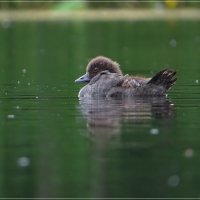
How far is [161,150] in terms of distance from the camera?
41.2 ft

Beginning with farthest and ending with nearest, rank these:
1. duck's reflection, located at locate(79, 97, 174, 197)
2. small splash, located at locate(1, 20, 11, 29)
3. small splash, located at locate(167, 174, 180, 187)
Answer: small splash, located at locate(1, 20, 11, 29)
duck's reflection, located at locate(79, 97, 174, 197)
small splash, located at locate(167, 174, 180, 187)

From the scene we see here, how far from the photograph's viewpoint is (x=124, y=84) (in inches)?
702

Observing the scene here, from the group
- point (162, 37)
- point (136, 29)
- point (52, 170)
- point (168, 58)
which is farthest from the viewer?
point (136, 29)

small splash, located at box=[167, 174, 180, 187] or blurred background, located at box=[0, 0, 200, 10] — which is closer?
small splash, located at box=[167, 174, 180, 187]

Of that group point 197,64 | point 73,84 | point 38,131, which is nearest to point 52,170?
point 38,131

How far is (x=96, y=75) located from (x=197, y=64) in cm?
801

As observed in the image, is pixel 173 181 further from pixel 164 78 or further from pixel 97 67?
pixel 97 67

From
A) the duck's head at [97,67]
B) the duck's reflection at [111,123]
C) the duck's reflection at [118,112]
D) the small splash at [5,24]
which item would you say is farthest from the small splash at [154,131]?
the small splash at [5,24]

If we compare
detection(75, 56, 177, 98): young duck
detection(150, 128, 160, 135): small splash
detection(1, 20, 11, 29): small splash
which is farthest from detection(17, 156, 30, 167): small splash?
detection(1, 20, 11, 29): small splash

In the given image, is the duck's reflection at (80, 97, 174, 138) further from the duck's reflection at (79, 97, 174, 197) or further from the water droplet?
the water droplet

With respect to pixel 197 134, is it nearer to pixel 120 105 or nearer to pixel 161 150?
pixel 161 150

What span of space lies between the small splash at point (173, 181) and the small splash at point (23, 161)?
1.68 meters

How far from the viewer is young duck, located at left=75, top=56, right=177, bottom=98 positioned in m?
17.6

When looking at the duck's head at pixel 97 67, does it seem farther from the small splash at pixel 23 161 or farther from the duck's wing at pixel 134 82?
the small splash at pixel 23 161
